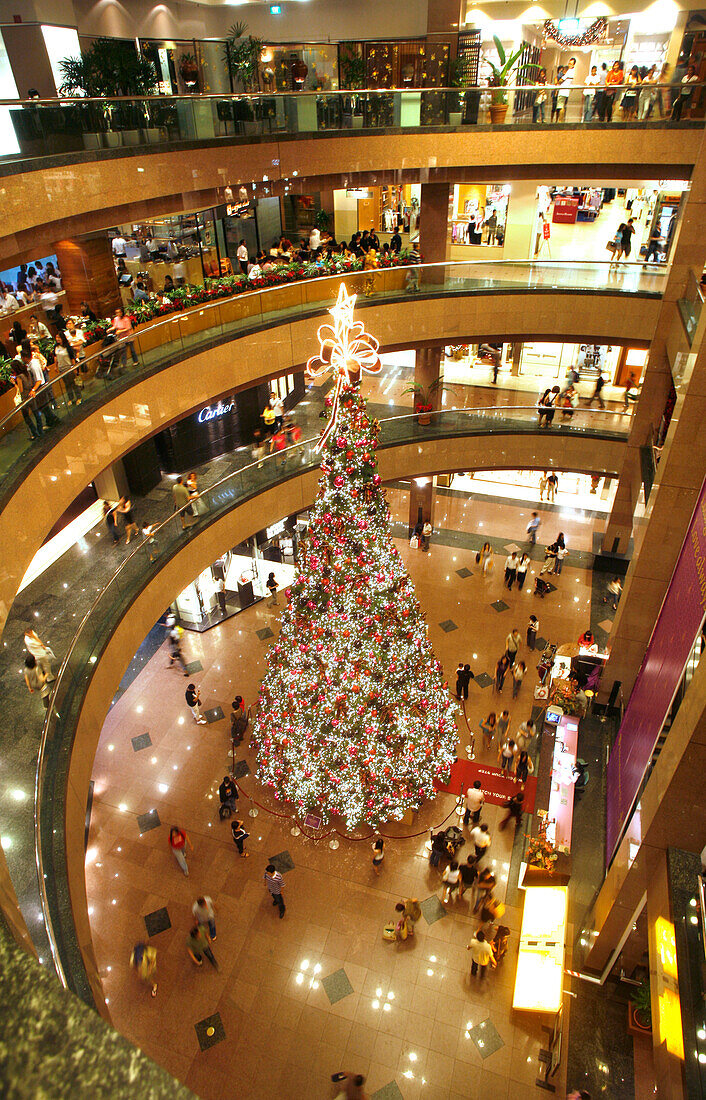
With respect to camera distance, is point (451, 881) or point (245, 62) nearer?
point (451, 881)

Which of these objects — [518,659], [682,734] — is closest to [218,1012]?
[682,734]

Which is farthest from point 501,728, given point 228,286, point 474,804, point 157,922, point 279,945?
point 228,286

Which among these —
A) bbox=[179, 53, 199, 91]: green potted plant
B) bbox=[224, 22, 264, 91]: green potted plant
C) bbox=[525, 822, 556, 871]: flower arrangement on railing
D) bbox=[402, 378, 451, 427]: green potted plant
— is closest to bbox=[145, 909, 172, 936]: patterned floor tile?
bbox=[525, 822, 556, 871]: flower arrangement on railing

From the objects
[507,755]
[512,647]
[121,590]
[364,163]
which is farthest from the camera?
[512,647]

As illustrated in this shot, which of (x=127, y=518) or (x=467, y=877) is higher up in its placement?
(x=127, y=518)

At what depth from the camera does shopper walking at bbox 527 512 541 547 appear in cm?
1992

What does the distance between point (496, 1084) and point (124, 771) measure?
8.69 metres

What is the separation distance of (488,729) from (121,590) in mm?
8007

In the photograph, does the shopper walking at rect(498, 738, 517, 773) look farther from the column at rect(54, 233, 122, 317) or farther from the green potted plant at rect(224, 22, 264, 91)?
the green potted plant at rect(224, 22, 264, 91)

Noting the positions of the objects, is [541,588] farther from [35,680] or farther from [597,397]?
[35,680]

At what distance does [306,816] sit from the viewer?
1314cm

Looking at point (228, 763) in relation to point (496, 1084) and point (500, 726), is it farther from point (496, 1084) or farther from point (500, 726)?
point (496, 1084)

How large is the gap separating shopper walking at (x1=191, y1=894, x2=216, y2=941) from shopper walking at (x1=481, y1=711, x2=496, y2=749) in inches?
252

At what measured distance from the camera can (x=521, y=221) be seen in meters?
19.4
